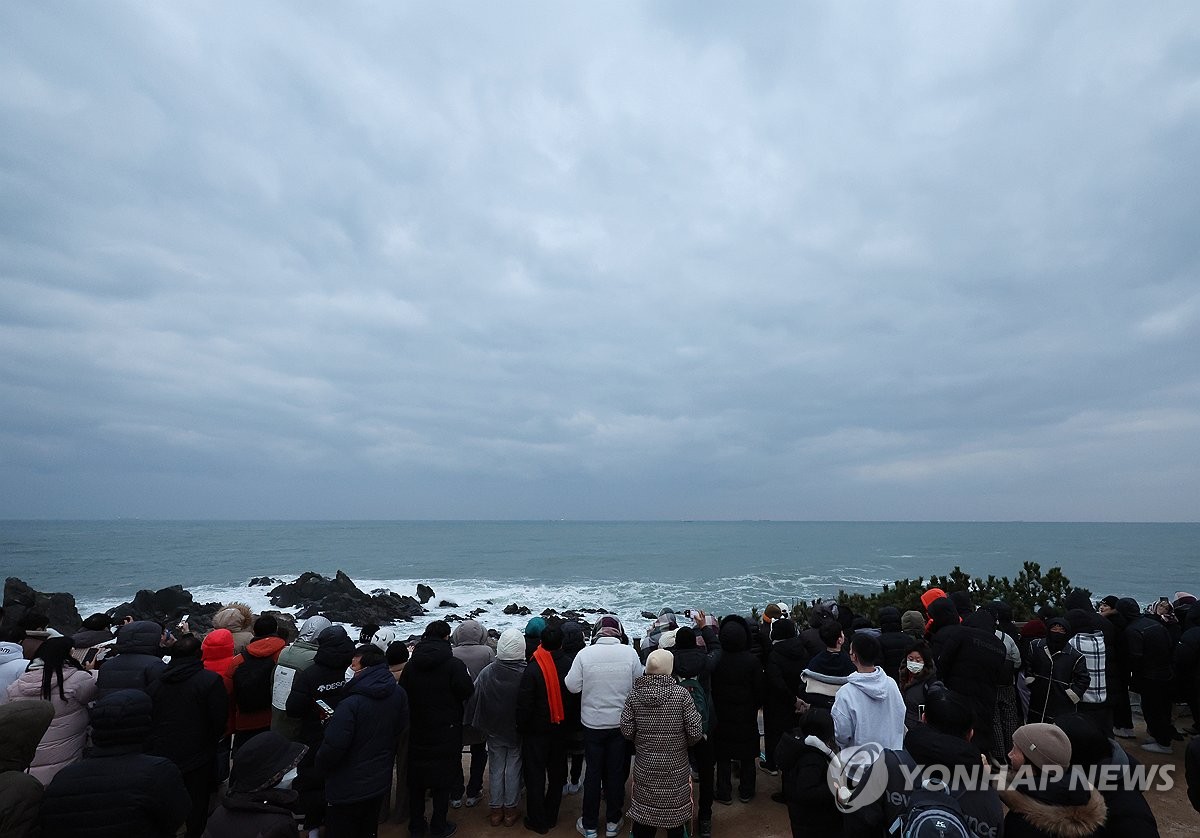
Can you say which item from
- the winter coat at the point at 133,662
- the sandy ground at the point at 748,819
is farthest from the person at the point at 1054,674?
the winter coat at the point at 133,662

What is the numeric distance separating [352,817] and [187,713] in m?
1.58

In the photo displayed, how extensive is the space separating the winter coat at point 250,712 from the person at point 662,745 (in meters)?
3.24

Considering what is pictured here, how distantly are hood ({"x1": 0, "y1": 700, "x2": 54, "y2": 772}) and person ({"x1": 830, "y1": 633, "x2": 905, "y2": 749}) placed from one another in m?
5.00

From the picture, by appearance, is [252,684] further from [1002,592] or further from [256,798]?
[1002,592]

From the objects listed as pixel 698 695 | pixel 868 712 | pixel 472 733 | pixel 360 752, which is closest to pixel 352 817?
pixel 360 752

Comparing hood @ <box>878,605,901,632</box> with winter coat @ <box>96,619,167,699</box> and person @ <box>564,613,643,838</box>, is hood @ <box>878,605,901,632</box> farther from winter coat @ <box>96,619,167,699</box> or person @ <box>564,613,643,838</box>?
winter coat @ <box>96,619,167,699</box>

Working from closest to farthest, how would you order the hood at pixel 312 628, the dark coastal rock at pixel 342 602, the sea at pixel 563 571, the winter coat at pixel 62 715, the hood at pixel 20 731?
the hood at pixel 20 731 < the winter coat at pixel 62 715 < the hood at pixel 312 628 < the dark coastal rock at pixel 342 602 < the sea at pixel 563 571

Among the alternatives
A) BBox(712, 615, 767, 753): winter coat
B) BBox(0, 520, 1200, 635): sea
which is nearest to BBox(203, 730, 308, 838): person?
BBox(712, 615, 767, 753): winter coat

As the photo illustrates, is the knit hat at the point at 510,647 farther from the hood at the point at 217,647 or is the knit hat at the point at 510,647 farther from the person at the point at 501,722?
the hood at the point at 217,647

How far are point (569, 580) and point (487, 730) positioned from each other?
41049 millimetres

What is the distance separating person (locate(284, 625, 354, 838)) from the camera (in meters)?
4.59

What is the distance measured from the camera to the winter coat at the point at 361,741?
412 cm

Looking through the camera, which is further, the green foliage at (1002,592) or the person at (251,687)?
the green foliage at (1002,592)

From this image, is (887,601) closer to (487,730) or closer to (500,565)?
(487,730)
